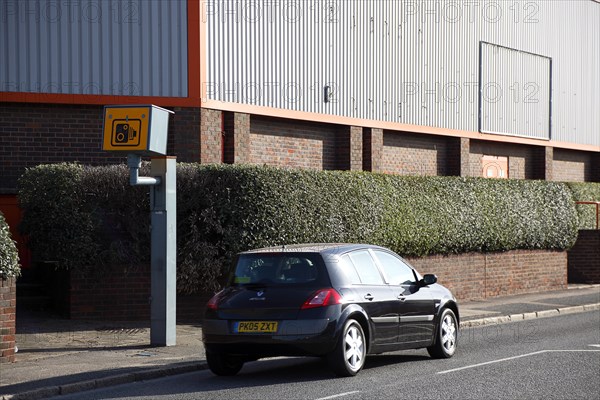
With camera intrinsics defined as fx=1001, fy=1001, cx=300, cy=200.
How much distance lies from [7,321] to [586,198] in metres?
23.1

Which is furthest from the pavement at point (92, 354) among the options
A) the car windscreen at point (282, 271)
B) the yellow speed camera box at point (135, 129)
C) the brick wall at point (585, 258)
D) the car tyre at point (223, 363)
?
the brick wall at point (585, 258)

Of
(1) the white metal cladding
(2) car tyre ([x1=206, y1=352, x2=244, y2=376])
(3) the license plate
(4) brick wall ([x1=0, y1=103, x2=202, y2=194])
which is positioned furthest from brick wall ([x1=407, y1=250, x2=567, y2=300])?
(3) the license plate

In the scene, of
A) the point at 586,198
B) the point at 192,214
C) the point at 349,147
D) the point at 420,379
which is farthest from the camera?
the point at 586,198

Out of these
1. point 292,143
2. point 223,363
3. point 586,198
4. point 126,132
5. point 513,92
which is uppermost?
point 513,92

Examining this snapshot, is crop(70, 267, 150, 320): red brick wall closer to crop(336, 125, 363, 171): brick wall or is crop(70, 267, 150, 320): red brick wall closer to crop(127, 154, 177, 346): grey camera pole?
crop(127, 154, 177, 346): grey camera pole

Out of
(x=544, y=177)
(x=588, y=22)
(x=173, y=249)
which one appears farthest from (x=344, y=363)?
(x=588, y=22)

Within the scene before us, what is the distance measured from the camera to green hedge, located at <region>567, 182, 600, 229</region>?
1202 inches

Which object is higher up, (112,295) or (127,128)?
(127,128)

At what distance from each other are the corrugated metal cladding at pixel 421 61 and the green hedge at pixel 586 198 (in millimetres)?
2255

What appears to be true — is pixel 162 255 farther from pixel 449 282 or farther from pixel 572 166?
pixel 572 166

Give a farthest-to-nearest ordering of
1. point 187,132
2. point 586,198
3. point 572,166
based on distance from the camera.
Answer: point 572,166 → point 586,198 → point 187,132

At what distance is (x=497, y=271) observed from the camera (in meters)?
24.4

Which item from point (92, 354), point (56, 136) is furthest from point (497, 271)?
point (92, 354)

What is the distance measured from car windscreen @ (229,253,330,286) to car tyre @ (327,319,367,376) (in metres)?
0.61
